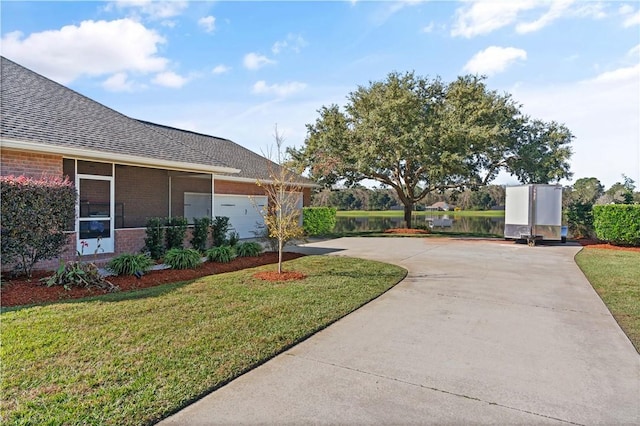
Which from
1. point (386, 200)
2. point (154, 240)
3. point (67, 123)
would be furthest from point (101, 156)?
point (386, 200)

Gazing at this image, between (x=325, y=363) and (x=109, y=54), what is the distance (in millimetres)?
11393

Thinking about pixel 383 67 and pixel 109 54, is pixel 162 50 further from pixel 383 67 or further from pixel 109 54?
pixel 383 67

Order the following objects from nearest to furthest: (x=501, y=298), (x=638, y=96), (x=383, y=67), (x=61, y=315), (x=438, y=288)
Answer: (x=61, y=315)
(x=501, y=298)
(x=438, y=288)
(x=638, y=96)
(x=383, y=67)

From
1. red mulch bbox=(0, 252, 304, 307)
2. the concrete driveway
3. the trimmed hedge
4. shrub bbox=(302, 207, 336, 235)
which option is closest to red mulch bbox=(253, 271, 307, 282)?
red mulch bbox=(0, 252, 304, 307)

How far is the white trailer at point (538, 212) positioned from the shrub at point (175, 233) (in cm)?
1385

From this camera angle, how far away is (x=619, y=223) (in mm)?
14164

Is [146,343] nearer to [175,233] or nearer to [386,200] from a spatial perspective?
[175,233]

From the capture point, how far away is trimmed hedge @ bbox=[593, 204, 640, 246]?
45.1 ft

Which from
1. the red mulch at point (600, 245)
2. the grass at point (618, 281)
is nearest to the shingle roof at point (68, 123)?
the grass at point (618, 281)

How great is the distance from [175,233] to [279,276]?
4.19m

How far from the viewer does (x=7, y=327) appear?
14.4 feet

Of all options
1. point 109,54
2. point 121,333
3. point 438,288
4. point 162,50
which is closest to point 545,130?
point 438,288

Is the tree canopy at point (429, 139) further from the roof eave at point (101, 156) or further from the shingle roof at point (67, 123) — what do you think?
the roof eave at point (101, 156)

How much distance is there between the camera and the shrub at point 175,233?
33.4ft
